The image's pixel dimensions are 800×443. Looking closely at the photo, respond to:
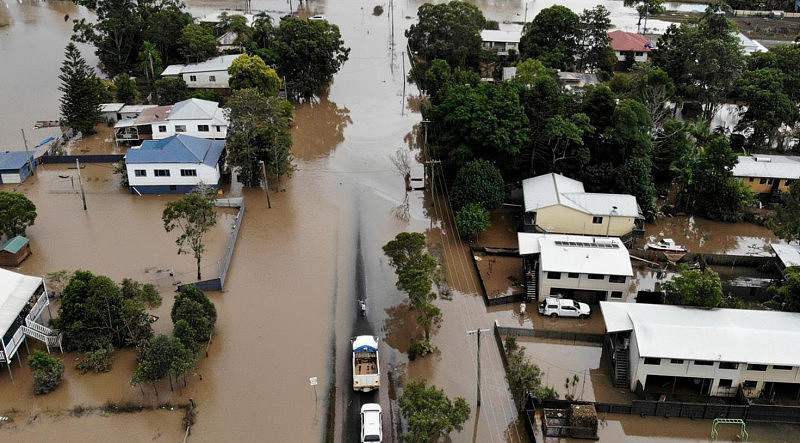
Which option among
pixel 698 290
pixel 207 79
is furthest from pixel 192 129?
pixel 698 290

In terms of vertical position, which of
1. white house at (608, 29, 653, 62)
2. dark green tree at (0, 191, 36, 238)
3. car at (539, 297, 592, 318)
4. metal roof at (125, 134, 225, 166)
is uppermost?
white house at (608, 29, 653, 62)

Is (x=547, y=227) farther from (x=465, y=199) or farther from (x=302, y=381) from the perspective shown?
(x=302, y=381)

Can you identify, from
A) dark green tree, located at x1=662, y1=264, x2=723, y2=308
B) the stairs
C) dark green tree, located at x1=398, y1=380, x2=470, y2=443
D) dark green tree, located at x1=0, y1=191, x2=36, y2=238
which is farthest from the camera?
dark green tree, located at x1=0, y1=191, x2=36, y2=238

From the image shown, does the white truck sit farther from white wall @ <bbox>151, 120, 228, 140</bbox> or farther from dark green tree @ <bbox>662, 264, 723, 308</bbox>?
white wall @ <bbox>151, 120, 228, 140</bbox>

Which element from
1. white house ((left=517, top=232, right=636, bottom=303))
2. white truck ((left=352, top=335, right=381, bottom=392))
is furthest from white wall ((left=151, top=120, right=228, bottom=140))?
white truck ((left=352, top=335, right=381, bottom=392))

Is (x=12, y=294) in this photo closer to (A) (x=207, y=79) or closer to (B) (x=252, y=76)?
(B) (x=252, y=76)

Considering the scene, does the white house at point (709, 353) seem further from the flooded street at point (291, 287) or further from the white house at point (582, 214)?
the white house at point (582, 214)

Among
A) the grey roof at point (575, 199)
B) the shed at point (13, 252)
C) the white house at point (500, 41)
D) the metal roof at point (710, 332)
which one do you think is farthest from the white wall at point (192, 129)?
the white house at point (500, 41)
